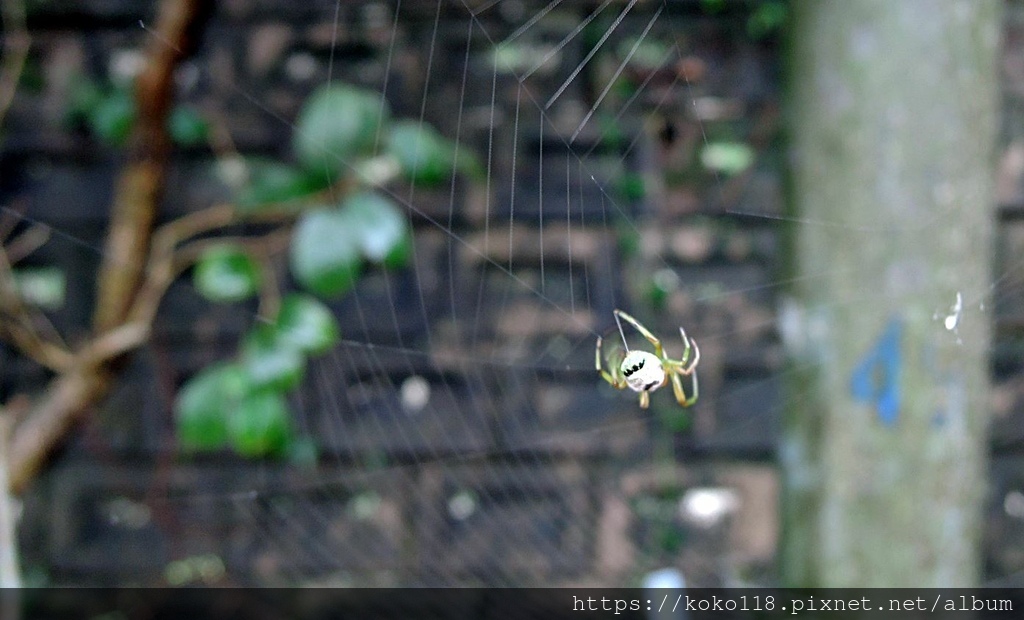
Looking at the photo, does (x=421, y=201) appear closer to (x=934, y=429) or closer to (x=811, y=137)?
(x=811, y=137)

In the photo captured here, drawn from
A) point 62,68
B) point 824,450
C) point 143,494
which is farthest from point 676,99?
point 143,494

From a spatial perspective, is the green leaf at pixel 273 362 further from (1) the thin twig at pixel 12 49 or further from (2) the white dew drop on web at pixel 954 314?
(2) the white dew drop on web at pixel 954 314

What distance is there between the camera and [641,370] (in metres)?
0.76

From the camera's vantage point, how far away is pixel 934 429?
2.43 feet

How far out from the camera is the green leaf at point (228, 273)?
97cm

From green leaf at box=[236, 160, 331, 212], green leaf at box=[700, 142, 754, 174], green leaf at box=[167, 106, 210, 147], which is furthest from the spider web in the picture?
green leaf at box=[236, 160, 331, 212]

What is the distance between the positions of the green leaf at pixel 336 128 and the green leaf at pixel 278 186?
0.02 m

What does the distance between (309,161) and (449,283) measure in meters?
0.33

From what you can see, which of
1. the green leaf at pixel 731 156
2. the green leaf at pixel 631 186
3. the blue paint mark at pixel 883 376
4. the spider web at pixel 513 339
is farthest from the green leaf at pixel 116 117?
the blue paint mark at pixel 883 376

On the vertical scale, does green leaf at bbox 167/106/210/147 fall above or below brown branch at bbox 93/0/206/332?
above

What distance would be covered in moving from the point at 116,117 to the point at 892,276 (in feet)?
3.02

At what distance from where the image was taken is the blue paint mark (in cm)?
74

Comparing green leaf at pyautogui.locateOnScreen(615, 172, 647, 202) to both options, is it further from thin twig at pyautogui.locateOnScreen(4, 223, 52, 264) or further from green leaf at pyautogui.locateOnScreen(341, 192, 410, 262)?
thin twig at pyautogui.locateOnScreen(4, 223, 52, 264)

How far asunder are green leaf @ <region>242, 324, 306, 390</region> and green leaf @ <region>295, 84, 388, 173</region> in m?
0.20
